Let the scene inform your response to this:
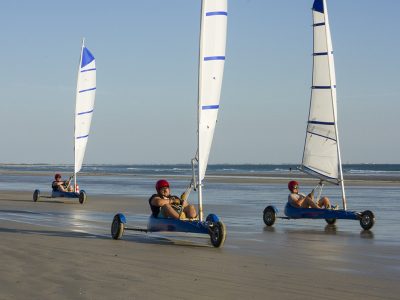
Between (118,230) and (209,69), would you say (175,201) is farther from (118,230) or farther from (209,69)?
(209,69)

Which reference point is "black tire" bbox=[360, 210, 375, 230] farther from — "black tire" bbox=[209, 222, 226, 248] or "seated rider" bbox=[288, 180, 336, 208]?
"black tire" bbox=[209, 222, 226, 248]

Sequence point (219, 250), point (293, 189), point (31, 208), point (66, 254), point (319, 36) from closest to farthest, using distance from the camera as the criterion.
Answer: point (66, 254), point (219, 250), point (293, 189), point (319, 36), point (31, 208)

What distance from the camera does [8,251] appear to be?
44.5ft

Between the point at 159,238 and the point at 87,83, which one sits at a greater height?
the point at 87,83

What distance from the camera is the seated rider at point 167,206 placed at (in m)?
15.8

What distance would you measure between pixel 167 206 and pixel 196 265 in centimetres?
384

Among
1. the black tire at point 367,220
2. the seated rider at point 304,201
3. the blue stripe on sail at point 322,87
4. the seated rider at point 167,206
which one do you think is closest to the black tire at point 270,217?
the seated rider at point 304,201

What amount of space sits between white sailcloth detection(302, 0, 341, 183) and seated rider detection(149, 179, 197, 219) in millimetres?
8340

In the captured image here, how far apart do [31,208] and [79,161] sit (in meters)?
8.90

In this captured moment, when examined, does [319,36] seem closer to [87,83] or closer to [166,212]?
[166,212]

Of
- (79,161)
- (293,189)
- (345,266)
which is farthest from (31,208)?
(345,266)

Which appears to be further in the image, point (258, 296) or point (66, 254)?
point (66, 254)

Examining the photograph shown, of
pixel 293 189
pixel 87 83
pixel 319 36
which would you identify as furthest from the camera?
pixel 87 83

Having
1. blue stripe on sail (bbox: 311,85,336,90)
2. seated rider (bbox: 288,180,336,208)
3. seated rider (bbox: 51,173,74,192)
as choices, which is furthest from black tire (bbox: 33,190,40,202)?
seated rider (bbox: 288,180,336,208)
